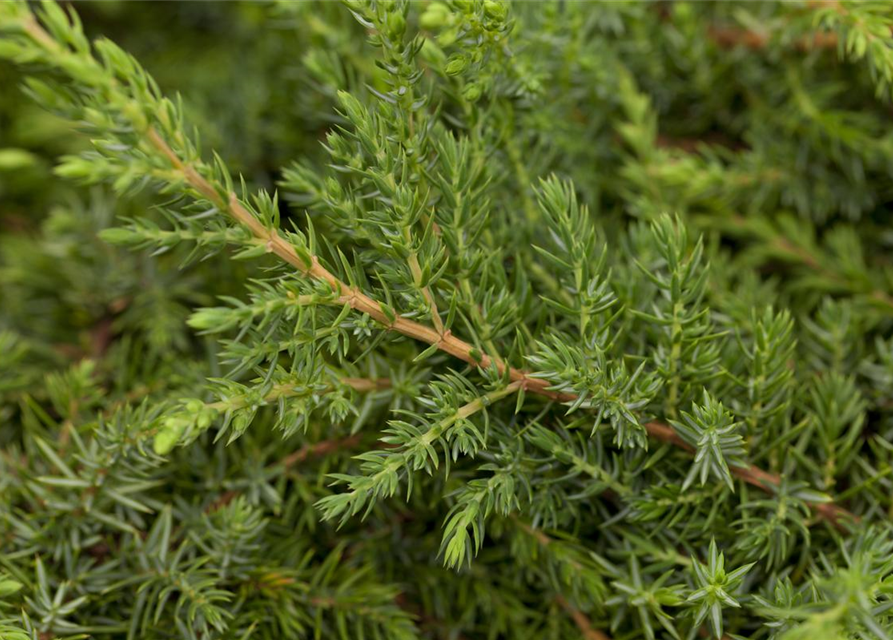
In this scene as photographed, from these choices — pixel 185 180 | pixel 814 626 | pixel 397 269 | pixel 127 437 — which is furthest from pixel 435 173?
pixel 814 626

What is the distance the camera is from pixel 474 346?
764 mm

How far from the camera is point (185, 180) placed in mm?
663

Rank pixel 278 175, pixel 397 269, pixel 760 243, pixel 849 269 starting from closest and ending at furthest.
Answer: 1. pixel 397 269
2. pixel 849 269
3. pixel 760 243
4. pixel 278 175

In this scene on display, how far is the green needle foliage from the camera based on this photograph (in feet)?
2.29

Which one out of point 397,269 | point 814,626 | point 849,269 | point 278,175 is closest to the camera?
point 814,626

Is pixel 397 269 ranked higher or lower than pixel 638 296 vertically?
higher

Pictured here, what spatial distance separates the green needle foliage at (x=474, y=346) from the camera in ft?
2.29

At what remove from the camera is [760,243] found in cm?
110

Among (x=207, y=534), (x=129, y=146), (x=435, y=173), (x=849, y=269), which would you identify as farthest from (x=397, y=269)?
(x=849, y=269)

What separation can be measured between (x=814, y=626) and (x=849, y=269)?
22.3 inches

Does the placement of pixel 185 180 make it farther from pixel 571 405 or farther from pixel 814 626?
pixel 814 626

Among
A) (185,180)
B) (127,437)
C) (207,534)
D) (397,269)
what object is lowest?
(207,534)

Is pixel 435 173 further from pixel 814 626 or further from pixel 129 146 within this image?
pixel 814 626

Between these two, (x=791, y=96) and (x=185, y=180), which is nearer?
(x=185, y=180)
